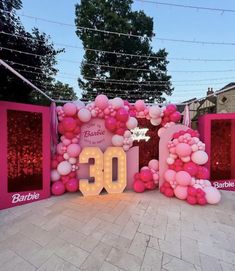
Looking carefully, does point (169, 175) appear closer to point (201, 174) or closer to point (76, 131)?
point (201, 174)

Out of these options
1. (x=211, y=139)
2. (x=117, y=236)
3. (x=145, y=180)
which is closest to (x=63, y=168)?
(x=145, y=180)

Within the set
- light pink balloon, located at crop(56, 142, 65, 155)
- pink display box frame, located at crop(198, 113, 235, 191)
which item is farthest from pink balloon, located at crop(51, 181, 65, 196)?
pink display box frame, located at crop(198, 113, 235, 191)

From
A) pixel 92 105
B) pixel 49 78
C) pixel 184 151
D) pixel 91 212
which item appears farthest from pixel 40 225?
pixel 49 78

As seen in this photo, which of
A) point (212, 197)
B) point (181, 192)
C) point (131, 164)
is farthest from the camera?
point (131, 164)

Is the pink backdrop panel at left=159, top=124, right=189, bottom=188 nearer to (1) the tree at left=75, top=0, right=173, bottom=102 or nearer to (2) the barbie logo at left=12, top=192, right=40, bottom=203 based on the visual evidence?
(2) the barbie logo at left=12, top=192, right=40, bottom=203

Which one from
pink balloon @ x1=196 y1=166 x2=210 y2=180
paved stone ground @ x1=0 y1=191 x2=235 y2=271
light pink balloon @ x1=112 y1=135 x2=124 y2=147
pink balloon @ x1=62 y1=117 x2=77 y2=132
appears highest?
pink balloon @ x1=62 y1=117 x2=77 y2=132

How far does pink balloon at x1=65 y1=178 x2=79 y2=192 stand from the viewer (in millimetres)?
4090

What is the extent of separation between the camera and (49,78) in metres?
8.03

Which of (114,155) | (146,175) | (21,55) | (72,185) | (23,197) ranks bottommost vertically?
(23,197)

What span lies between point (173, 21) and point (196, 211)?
13.8 feet

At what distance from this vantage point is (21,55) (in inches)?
272

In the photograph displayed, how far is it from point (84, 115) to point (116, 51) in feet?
23.6

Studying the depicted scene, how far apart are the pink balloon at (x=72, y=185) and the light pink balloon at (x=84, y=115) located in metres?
1.43

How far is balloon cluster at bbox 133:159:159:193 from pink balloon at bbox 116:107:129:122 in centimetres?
139
